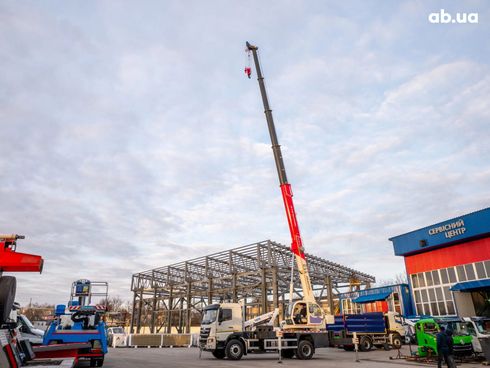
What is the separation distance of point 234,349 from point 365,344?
10169 millimetres

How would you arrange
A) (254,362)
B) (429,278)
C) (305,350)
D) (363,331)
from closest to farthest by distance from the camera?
1. (254,362)
2. (305,350)
3. (363,331)
4. (429,278)

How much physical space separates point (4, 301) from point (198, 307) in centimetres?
4734

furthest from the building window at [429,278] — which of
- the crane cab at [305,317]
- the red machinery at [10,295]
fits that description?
the red machinery at [10,295]

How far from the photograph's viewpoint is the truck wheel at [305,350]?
1917 cm

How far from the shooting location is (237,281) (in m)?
41.8

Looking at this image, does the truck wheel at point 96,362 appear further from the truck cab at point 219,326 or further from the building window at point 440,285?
the building window at point 440,285

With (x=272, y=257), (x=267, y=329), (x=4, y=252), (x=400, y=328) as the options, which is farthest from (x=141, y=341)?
(x=4, y=252)

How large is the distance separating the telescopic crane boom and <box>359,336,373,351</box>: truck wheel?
17.8ft

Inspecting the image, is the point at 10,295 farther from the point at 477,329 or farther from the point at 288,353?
the point at 477,329

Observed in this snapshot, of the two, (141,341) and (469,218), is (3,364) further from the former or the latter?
(141,341)

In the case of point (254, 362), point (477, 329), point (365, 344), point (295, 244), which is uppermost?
point (295, 244)

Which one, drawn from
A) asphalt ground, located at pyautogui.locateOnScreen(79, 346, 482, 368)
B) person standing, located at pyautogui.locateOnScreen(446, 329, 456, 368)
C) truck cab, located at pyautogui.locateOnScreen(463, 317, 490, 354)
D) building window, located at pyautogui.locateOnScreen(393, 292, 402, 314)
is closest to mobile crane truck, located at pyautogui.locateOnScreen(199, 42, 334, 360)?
asphalt ground, located at pyautogui.locateOnScreen(79, 346, 482, 368)

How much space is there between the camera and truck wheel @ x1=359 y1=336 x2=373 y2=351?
23719 millimetres

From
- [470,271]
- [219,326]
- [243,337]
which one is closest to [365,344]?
[470,271]
